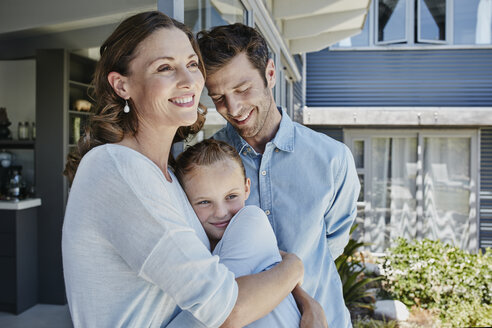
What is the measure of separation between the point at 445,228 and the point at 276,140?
9.33m

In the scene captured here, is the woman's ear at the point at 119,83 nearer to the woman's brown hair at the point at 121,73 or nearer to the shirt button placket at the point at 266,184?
the woman's brown hair at the point at 121,73

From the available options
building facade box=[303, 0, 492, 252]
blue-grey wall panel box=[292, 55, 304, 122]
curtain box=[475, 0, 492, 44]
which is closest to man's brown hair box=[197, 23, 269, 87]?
blue-grey wall panel box=[292, 55, 304, 122]

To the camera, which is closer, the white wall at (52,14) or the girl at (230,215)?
the girl at (230,215)

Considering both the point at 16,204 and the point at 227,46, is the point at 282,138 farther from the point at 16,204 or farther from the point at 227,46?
the point at 16,204

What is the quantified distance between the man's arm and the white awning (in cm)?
399

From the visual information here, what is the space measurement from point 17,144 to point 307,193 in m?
4.95

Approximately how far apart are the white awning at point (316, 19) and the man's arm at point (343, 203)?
3995 mm

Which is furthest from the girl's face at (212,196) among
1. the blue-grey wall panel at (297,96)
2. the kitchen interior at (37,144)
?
the blue-grey wall panel at (297,96)

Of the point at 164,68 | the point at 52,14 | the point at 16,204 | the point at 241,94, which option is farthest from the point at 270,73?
the point at 16,204

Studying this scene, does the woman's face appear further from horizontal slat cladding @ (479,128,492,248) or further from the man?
horizontal slat cladding @ (479,128,492,248)

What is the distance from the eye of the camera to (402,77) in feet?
32.7

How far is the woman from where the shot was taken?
91 centimetres

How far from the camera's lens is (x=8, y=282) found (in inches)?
187

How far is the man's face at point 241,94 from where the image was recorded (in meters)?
1.57
